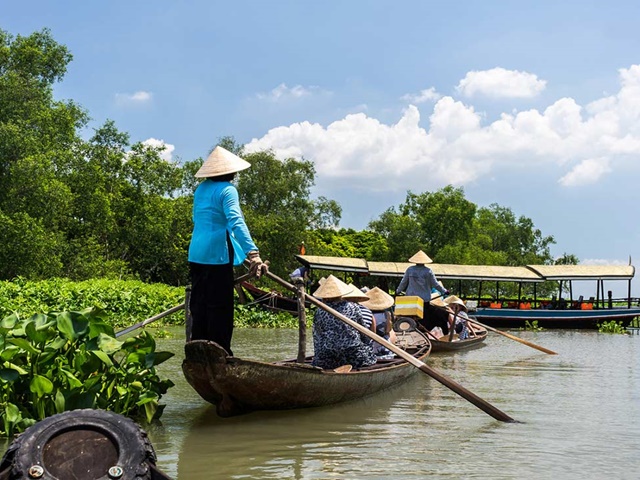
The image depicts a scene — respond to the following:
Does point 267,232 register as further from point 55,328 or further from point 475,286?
point 55,328

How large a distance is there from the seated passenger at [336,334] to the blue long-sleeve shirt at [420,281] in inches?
230

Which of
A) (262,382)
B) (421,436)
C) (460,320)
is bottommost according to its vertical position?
(421,436)

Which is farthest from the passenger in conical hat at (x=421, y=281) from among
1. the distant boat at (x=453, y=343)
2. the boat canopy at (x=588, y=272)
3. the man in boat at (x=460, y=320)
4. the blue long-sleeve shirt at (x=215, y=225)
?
the boat canopy at (x=588, y=272)

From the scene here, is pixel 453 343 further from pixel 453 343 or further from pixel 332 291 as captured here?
pixel 332 291

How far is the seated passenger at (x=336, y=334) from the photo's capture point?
701 centimetres

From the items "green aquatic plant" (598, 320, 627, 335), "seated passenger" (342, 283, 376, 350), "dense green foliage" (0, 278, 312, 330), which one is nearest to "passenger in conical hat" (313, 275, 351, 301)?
"seated passenger" (342, 283, 376, 350)

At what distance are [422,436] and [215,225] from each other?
2272 millimetres

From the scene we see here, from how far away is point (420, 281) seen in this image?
1314cm

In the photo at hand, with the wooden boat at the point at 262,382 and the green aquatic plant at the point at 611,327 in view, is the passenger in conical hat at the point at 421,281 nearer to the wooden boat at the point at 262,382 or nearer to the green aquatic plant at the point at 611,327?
the wooden boat at the point at 262,382

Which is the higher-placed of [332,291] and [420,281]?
[420,281]

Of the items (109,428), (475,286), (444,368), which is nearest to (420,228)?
(475,286)

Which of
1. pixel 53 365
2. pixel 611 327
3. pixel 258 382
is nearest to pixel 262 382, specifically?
pixel 258 382

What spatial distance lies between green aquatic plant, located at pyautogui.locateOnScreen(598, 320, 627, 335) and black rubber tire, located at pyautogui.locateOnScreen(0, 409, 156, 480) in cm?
2047

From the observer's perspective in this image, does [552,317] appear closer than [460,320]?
No
